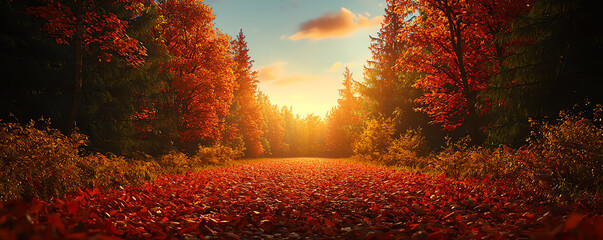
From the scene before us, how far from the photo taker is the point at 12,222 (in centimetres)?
212

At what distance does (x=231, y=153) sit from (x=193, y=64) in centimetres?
613

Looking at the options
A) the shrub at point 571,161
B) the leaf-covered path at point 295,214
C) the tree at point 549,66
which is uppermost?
the tree at point 549,66

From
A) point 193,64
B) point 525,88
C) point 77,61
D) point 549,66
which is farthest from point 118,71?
point 549,66

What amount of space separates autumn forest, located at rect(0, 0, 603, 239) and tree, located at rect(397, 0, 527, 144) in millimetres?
76

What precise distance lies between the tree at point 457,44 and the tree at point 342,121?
30.3m

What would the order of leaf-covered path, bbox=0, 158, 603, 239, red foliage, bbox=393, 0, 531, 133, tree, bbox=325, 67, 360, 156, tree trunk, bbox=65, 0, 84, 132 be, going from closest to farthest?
1. leaf-covered path, bbox=0, 158, 603, 239
2. tree trunk, bbox=65, 0, 84, 132
3. red foliage, bbox=393, 0, 531, 133
4. tree, bbox=325, 67, 360, 156

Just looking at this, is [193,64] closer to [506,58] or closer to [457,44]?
[457,44]

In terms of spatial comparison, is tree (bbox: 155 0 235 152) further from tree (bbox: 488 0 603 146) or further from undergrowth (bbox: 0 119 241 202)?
tree (bbox: 488 0 603 146)

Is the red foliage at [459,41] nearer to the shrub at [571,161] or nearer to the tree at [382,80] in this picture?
the shrub at [571,161]

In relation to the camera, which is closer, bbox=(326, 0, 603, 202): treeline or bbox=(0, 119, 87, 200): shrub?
bbox=(0, 119, 87, 200): shrub

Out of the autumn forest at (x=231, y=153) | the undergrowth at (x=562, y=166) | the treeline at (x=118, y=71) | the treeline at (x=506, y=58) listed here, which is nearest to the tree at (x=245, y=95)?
the treeline at (x=118, y=71)

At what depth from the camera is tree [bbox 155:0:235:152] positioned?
52.5ft

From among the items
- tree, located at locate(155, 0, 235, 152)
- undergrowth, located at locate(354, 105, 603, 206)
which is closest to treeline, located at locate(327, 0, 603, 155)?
undergrowth, located at locate(354, 105, 603, 206)

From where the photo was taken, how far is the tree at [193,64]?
1600 centimetres
